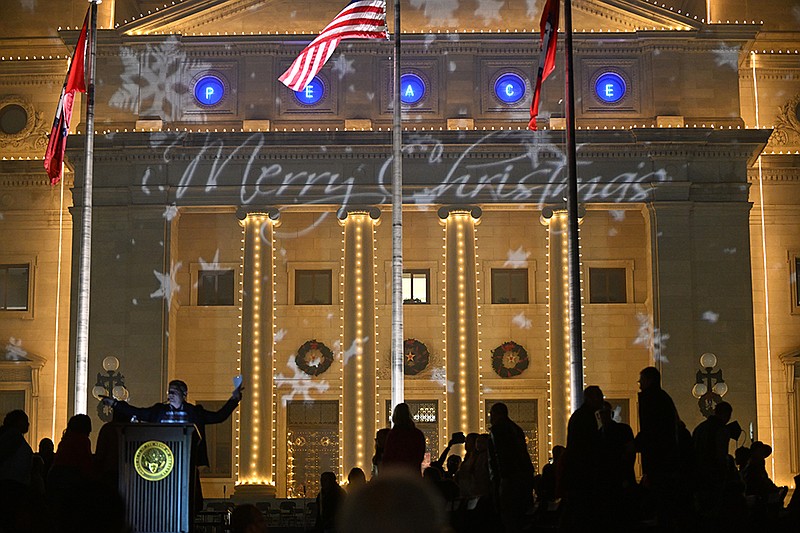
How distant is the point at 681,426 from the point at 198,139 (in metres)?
27.6

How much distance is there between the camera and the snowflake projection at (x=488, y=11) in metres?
42.2

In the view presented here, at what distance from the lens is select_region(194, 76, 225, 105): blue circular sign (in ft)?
135

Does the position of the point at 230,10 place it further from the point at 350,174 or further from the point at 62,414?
the point at 62,414

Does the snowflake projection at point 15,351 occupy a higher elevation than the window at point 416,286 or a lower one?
lower

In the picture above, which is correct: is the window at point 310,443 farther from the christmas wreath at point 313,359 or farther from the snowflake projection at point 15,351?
the snowflake projection at point 15,351

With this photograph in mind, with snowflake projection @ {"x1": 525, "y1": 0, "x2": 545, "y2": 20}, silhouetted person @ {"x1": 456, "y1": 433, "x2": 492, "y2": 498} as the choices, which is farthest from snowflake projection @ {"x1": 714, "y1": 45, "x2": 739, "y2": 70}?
silhouetted person @ {"x1": 456, "y1": 433, "x2": 492, "y2": 498}

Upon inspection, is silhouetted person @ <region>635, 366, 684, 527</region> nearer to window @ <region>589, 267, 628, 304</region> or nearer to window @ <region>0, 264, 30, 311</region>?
window @ <region>589, 267, 628, 304</region>

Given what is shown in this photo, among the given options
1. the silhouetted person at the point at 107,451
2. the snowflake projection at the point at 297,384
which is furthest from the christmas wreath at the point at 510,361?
the silhouetted person at the point at 107,451

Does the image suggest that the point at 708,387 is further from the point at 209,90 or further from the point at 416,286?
the point at 209,90

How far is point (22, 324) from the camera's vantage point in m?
43.4

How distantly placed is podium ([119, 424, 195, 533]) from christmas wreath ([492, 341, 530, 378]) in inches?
1129

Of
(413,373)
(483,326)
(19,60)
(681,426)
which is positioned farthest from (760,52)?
(681,426)

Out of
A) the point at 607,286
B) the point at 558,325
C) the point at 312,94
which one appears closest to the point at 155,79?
the point at 312,94

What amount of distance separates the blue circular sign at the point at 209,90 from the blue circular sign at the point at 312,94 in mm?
2496
